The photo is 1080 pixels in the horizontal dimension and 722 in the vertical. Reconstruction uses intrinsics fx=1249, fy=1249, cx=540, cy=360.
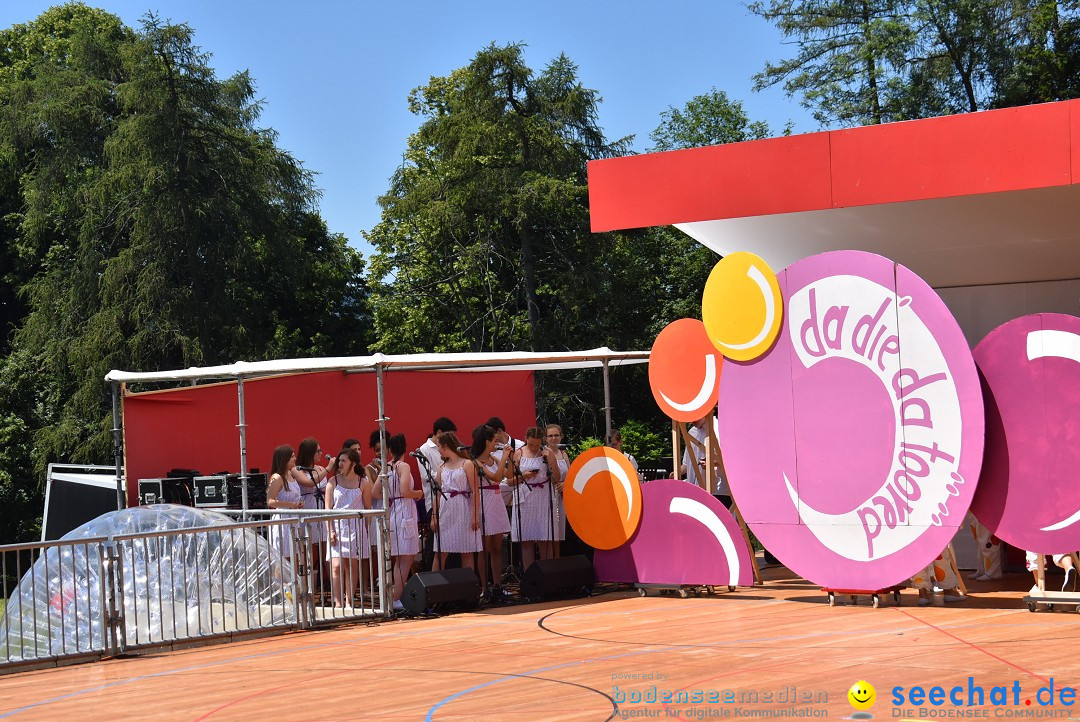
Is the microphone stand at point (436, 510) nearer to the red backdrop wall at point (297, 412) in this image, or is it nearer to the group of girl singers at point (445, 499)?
the group of girl singers at point (445, 499)

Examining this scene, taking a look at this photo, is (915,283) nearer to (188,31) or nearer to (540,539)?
(540,539)

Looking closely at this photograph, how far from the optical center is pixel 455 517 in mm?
11523

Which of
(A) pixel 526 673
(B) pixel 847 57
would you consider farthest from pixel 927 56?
(A) pixel 526 673

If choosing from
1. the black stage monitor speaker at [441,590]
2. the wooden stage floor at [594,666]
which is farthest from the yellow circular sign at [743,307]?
the black stage monitor speaker at [441,590]

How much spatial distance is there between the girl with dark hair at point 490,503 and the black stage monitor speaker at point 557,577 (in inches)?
15.6

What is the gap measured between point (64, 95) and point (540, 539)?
67.7 ft

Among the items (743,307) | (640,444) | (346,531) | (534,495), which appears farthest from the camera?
(640,444)

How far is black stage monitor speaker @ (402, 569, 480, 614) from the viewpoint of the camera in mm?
10836

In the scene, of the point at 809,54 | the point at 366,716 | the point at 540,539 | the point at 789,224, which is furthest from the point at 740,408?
the point at 809,54

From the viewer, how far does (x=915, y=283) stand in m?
9.84

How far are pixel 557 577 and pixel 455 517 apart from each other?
1.09 metres

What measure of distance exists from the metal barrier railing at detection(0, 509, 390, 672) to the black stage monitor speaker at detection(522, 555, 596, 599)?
140 centimetres

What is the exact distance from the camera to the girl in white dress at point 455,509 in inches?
453

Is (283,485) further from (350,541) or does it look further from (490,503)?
(490,503)
